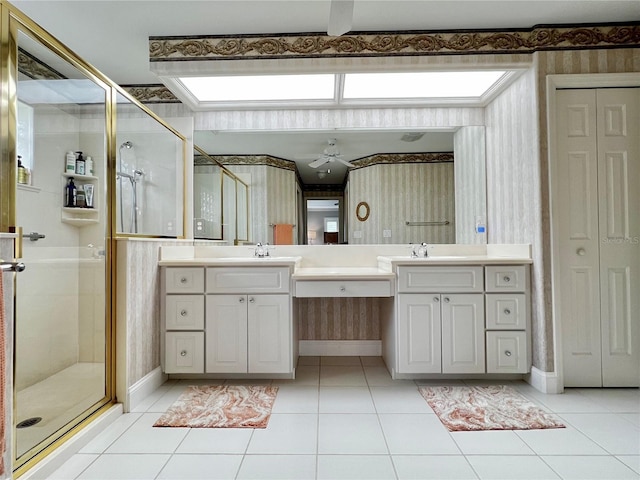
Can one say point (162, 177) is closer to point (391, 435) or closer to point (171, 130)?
point (171, 130)

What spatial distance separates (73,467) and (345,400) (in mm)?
1367

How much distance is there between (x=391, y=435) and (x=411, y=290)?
913 mm

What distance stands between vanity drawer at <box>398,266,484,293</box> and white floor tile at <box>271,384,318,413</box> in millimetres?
890

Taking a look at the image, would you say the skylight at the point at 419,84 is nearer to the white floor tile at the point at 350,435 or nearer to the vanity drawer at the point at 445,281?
the vanity drawer at the point at 445,281

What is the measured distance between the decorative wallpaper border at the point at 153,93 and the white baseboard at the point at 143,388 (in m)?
2.16

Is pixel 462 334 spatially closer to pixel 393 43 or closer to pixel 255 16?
pixel 393 43

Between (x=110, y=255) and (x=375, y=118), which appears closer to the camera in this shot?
(x=110, y=255)

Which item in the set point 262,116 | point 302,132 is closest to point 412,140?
point 302,132

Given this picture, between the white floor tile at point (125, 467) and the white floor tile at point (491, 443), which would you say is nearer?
the white floor tile at point (125, 467)

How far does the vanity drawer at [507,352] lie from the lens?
91.0 inches

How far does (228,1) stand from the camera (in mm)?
2053

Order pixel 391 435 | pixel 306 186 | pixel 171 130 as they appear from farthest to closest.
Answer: pixel 306 186
pixel 171 130
pixel 391 435

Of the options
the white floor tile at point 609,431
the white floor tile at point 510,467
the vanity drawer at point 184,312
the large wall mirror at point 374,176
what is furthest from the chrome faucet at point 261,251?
the white floor tile at point 609,431

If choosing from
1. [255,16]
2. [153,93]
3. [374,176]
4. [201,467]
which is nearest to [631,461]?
[201,467]
